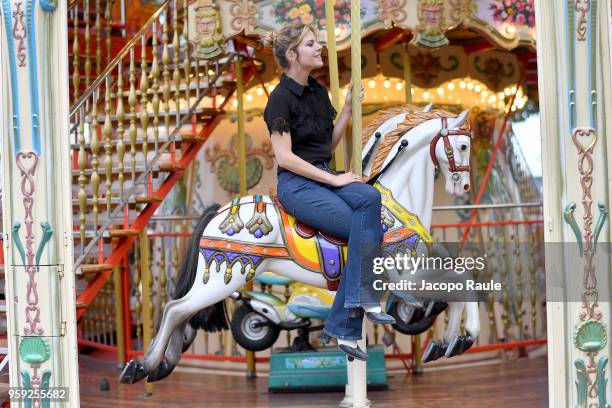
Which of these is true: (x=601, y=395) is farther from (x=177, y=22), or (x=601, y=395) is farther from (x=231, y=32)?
(x=177, y=22)

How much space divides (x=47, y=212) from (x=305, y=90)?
4.83 ft

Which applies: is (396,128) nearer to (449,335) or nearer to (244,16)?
(449,335)

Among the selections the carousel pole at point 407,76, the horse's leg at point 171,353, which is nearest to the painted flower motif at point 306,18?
the carousel pole at point 407,76

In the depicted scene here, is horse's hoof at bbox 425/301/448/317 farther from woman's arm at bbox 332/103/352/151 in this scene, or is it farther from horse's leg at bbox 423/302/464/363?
woman's arm at bbox 332/103/352/151

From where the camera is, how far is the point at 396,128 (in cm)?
569

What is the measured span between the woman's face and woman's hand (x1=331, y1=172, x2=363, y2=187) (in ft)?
1.95

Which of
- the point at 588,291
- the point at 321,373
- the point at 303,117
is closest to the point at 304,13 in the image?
the point at 303,117

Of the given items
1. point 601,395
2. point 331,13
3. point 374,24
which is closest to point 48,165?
point 331,13

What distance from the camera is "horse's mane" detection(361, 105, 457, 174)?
18.4ft

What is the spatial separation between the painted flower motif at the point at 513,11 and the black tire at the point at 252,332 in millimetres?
2618

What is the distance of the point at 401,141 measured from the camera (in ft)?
18.4

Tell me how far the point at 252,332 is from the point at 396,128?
6.44 ft

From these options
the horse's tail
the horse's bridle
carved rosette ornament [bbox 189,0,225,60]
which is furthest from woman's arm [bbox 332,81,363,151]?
carved rosette ornament [bbox 189,0,225,60]

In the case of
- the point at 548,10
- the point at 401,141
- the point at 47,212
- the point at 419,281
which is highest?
the point at 548,10
